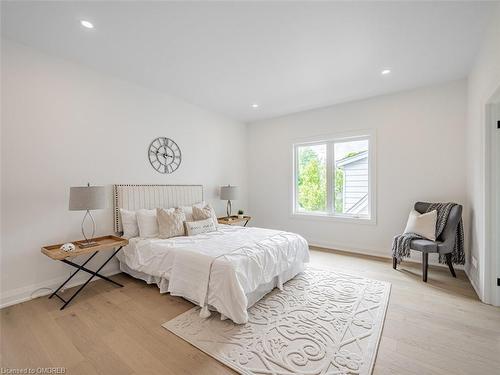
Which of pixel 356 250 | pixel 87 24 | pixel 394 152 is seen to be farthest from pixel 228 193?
pixel 87 24

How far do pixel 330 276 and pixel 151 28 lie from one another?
11.9 ft

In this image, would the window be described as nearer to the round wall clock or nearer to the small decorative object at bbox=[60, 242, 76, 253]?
the round wall clock

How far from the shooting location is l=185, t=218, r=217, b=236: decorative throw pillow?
3.23 metres

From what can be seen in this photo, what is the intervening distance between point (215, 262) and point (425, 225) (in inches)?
117

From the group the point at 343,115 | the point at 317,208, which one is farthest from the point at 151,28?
the point at 317,208

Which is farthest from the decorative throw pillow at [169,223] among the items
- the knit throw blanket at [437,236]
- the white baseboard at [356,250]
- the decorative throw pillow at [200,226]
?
the knit throw blanket at [437,236]

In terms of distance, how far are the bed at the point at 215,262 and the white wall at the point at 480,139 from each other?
1.92m

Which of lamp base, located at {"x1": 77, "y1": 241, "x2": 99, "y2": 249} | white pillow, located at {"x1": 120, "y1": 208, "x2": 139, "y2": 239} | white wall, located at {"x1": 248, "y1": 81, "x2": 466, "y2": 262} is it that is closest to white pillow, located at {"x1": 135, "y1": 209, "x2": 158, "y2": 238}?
white pillow, located at {"x1": 120, "y1": 208, "x2": 139, "y2": 239}

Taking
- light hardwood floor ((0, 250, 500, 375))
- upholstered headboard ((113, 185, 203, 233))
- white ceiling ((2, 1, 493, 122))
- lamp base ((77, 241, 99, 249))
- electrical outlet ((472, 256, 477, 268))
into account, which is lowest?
light hardwood floor ((0, 250, 500, 375))

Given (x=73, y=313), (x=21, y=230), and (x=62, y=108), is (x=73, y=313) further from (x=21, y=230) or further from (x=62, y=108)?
(x=62, y=108)

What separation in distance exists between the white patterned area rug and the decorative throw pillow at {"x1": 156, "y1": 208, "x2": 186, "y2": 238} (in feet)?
3.74

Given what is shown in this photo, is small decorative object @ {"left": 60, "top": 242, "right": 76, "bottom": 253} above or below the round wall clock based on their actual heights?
below

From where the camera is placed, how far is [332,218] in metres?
4.50

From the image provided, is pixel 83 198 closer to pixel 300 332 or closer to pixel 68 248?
pixel 68 248
